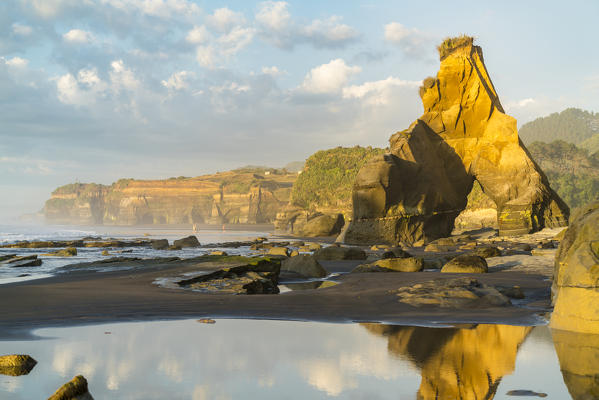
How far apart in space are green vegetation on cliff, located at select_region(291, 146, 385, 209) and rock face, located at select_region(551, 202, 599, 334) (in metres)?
82.3

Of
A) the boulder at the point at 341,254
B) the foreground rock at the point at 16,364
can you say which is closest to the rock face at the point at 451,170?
the boulder at the point at 341,254

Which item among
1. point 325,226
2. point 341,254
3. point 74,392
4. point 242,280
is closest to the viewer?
point 74,392

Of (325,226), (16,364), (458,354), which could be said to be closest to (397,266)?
(458,354)

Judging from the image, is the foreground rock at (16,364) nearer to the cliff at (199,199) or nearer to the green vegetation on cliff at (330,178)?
the green vegetation on cliff at (330,178)

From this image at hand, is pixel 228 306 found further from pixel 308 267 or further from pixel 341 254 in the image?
pixel 341 254

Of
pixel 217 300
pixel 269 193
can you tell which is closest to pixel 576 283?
pixel 217 300

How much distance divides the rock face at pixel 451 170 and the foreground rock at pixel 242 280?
73.1 ft

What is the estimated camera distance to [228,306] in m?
8.94

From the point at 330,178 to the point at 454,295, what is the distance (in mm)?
92658

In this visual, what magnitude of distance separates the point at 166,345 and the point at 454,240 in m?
29.6

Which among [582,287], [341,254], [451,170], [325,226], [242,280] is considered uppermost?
[451,170]

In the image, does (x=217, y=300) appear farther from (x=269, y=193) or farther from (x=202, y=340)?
(x=269, y=193)

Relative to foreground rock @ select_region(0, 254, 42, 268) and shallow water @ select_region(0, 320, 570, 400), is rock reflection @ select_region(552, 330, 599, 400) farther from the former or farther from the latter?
foreground rock @ select_region(0, 254, 42, 268)

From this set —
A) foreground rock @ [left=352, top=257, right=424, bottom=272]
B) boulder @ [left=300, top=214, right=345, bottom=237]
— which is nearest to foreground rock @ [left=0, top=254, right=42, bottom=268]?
foreground rock @ [left=352, top=257, right=424, bottom=272]
